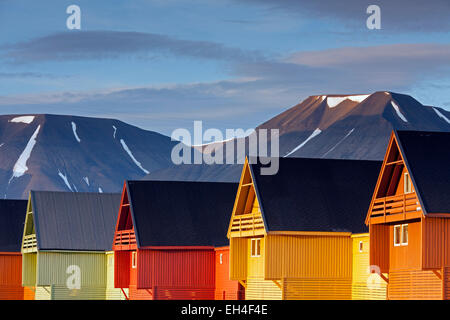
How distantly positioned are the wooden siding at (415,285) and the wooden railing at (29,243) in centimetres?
3461

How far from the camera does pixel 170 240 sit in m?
66.6

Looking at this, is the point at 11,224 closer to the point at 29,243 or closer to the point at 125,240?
the point at 29,243

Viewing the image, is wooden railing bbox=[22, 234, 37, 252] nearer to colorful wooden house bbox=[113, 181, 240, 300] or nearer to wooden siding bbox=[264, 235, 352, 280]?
colorful wooden house bbox=[113, 181, 240, 300]

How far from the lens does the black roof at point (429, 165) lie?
45938mm

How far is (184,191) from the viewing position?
232 feet

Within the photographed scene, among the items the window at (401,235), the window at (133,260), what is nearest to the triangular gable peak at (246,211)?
the window at (401,235)

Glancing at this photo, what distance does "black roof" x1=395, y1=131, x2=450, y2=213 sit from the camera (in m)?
45.9

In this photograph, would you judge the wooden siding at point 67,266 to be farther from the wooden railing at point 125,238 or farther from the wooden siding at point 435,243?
the wooden siding at point 435,243

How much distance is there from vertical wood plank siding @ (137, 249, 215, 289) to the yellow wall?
13663mm

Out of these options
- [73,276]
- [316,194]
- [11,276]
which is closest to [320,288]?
[316,194]

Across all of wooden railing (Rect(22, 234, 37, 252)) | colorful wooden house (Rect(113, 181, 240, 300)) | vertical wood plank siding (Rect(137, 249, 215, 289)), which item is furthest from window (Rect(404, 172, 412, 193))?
wooden railing (Rect(22, 234, 37, 252))

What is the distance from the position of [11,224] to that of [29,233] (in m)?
4.97

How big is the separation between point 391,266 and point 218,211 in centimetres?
2148
